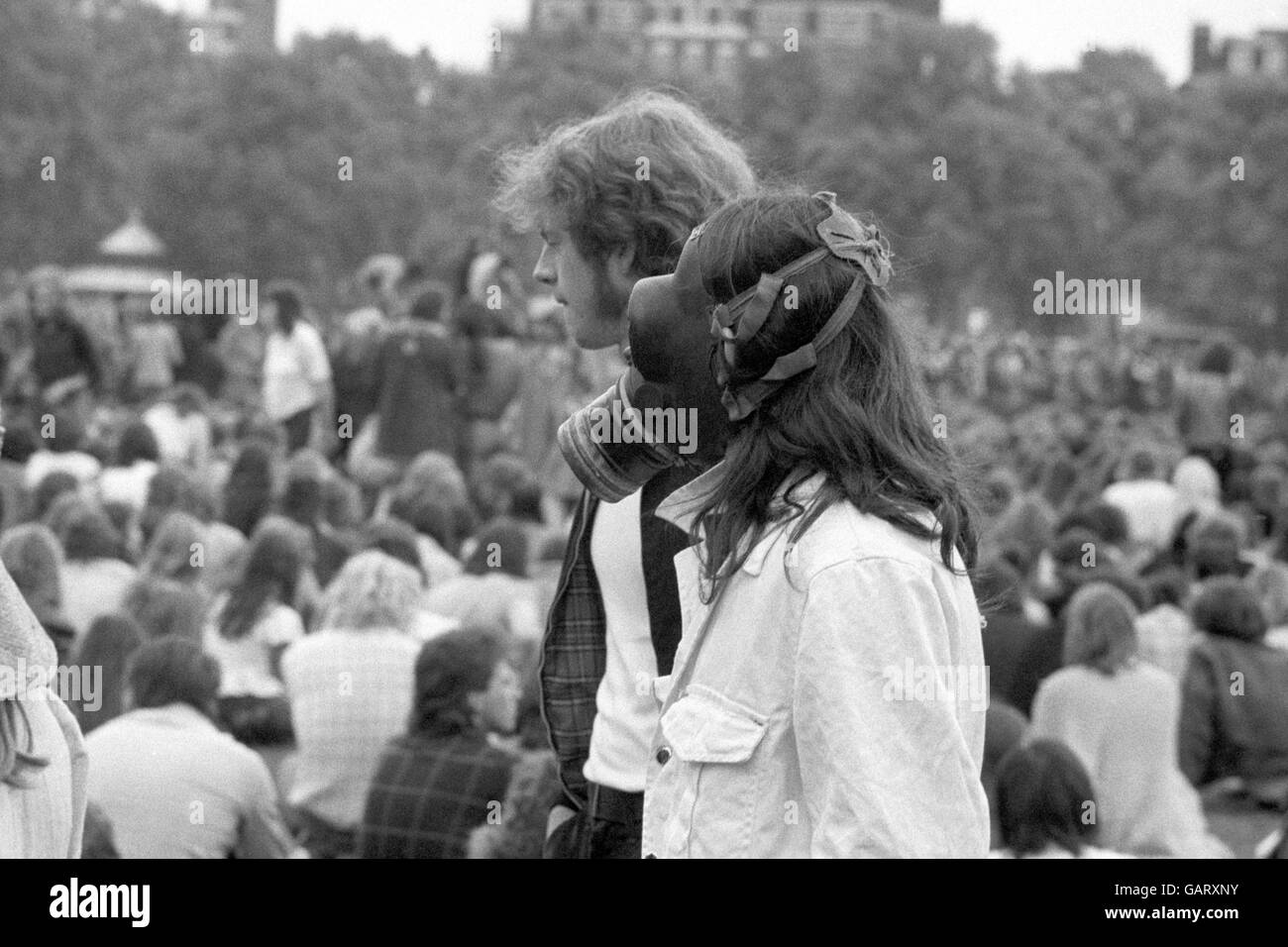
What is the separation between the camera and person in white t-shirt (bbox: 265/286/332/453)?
491 inches

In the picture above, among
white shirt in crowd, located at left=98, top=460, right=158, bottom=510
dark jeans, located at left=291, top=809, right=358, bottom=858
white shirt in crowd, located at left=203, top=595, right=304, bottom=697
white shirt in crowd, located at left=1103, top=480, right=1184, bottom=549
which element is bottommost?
dark jeans, located at left=291, top=809, right=358, bottom=858

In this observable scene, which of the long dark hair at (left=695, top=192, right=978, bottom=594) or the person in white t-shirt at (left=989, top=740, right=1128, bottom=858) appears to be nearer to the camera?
the long dark hair at (left=695, top=192, right=978, bottom=594)

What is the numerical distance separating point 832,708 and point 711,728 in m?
0.17

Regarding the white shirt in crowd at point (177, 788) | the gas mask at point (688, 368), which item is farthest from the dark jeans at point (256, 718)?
the gas mask at point (688, 368)

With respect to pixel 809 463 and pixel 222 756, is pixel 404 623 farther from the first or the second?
pixel 809 463

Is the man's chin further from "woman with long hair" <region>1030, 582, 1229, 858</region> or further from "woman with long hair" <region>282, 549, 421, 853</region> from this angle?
"woman with long hair" <region>1030, 582, 1229, 858</region>

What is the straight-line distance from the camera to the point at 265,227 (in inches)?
1997

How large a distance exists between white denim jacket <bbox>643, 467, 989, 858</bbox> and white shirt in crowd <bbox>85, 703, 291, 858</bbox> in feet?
9.38

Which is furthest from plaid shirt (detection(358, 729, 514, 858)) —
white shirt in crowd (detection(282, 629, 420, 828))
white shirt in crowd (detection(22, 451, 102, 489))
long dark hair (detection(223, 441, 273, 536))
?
white shirt in crowd (detection(22, 451, 102, 489))

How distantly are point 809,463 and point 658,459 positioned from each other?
53 centimetres

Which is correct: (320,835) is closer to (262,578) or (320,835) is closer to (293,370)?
(262,578)

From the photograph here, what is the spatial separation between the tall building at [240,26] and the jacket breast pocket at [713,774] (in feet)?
170
